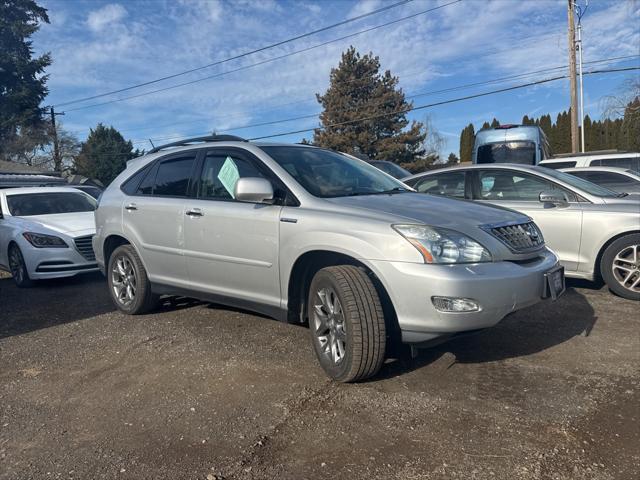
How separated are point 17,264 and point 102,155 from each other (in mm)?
40082

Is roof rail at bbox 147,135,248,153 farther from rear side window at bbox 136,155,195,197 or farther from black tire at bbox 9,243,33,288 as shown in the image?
black tire at bbox 9,243,33,288

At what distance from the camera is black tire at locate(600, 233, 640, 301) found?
5531 millimetres

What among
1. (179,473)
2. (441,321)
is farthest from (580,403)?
(179,473)

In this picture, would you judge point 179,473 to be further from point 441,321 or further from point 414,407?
point 441,321

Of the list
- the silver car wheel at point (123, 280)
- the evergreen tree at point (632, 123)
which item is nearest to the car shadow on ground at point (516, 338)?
the silver car wheel at point (123, 280)

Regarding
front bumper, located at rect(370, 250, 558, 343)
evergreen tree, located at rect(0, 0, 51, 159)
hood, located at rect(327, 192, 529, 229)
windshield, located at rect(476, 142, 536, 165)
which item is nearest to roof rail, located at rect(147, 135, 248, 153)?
hood, located at rect(327, 192, 529, 229)

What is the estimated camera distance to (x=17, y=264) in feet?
25.0

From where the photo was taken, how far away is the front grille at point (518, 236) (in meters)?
3.55

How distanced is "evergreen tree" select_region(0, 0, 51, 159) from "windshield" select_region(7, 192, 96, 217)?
91.5ft

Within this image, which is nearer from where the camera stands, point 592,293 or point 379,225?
point 379,225

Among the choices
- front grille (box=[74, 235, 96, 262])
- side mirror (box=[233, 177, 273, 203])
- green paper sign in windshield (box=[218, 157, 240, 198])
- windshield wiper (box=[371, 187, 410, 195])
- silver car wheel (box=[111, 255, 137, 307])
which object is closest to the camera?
side mirror (box=[233, 177, 273, 203])

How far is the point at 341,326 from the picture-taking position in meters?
3.50

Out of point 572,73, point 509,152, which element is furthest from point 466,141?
point 509,152

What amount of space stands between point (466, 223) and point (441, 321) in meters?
0.73
